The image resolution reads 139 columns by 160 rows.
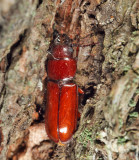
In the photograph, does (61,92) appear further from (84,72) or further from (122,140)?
(122,140)

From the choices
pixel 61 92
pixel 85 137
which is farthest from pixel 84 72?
pixel 85 137

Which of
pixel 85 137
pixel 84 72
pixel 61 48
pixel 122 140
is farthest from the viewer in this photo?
pixel 61 48

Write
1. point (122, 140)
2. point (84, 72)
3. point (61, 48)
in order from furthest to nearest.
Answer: point (61, 48) < point (84, 72) < point (122, 140)

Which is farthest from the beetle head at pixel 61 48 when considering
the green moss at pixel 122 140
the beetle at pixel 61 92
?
the green moss at pixel 122 140

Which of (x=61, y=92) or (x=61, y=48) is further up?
(x=61, y=48)

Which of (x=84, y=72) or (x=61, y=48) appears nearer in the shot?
(x=84, y=72)

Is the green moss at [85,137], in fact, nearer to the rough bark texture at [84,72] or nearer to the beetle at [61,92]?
the rough bark texture at [84,72]

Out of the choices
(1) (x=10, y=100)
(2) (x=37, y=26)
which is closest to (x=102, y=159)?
(1) (x=10, y=100)

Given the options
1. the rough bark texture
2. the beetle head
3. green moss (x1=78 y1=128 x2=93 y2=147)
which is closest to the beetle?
the beetle head
